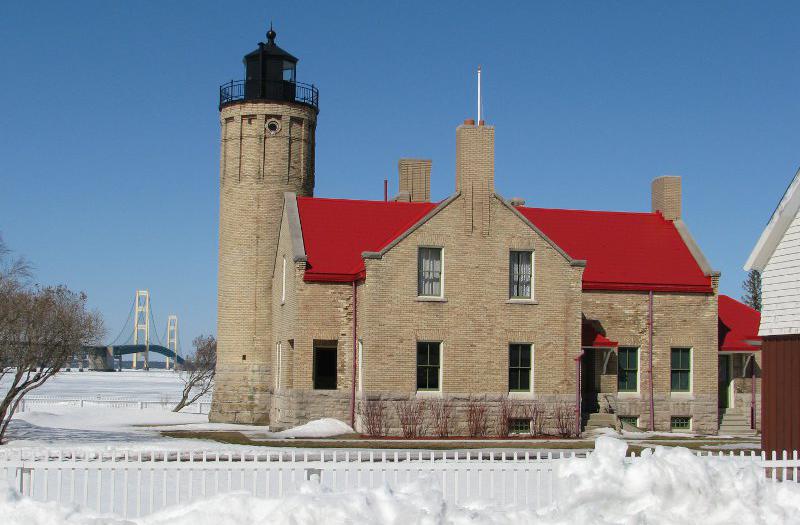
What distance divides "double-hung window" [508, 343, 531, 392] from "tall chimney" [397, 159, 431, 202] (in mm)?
9742

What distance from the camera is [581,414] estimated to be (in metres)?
33.2

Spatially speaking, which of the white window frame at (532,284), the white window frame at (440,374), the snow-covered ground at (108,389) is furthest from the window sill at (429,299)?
the snow-covered ground at (108,389)

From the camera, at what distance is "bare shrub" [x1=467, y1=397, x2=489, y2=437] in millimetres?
31219

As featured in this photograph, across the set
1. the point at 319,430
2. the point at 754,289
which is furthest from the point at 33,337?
the point at 754,289

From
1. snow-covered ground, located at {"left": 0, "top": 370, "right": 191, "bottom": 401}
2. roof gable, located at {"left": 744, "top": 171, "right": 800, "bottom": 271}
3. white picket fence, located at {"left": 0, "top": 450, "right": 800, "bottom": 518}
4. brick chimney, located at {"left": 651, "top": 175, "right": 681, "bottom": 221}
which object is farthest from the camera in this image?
snow-covered ground, located at {"left": 0, "top": 370, "right": 191, "bottom": 401}

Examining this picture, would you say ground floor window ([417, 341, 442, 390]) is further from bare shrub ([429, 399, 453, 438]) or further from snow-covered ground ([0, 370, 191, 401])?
snow-covered ground ([0, 370, 191, 401])

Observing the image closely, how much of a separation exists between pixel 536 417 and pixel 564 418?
905mm

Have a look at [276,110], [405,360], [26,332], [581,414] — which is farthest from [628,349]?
[26,332]

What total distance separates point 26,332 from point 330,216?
1111 cm

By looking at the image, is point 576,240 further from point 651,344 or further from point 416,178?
point 416,178

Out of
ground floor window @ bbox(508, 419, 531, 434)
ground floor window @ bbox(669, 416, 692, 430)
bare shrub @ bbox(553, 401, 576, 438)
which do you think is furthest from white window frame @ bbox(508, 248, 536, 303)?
ground floor window @ bbox(669, 416, 692, 430)

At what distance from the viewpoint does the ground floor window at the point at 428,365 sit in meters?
31.5

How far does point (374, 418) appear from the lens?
101ft

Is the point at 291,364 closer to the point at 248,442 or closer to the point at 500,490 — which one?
the point at 248,442
